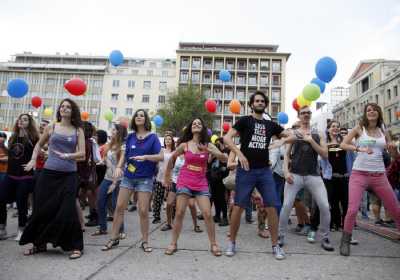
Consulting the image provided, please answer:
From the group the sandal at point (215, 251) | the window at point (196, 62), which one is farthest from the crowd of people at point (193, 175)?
the window at point (196, 62)

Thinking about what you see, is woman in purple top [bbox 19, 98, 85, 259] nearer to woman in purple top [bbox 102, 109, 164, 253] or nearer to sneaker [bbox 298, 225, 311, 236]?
woman in purple top [bbox 102, 109, 164, 253]

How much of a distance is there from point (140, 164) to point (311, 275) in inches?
94.6

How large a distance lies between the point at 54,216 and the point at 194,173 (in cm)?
181

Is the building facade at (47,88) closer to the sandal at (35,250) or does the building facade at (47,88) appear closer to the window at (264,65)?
the window at (264,65)

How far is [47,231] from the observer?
370 centimetres

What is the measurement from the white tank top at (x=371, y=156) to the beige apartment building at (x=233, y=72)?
50081 mm

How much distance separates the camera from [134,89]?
5844 cm

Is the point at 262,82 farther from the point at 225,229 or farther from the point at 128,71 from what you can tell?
the point at 225,229

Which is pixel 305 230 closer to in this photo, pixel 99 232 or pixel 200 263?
pixel 200 263

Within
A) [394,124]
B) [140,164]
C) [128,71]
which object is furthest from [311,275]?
[128,71]

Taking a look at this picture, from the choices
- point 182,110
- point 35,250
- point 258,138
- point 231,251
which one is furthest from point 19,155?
point 182,110

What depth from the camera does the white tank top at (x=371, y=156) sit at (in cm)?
404

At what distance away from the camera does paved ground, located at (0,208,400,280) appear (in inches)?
120

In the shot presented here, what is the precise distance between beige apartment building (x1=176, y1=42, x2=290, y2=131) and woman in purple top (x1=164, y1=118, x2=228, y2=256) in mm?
50054
